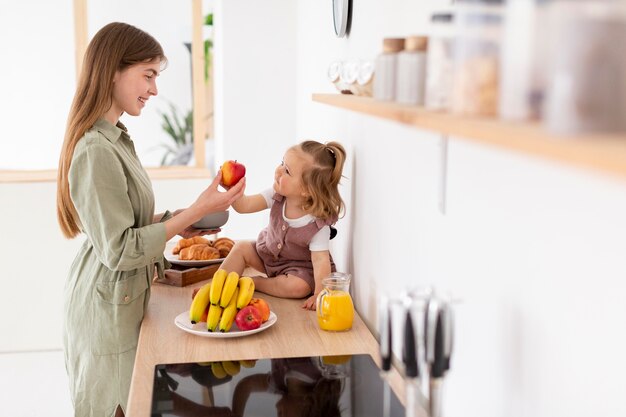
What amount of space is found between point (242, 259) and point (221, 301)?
437 mm

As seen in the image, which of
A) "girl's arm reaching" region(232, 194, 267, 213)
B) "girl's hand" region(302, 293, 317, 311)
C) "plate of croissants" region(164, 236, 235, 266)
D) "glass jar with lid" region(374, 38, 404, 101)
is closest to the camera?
"glass jar with lid" region(374, 38, 404, 101)

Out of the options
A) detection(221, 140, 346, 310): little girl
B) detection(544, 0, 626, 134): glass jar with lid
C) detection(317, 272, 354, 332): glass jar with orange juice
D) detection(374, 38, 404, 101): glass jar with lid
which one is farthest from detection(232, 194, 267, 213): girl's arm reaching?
detection(544, 0, 626, 134): glass jar with lid

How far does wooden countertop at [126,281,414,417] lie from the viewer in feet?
5.88

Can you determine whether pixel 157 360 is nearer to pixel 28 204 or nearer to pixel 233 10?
pixel 233 10

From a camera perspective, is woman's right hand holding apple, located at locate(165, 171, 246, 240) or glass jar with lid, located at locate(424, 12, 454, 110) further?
woman's right hand holding apple, located at locate(165, 171, 246, 240)

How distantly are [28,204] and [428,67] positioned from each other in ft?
11.2

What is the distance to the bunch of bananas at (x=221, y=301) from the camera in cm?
195

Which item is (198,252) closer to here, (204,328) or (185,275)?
(185,275)

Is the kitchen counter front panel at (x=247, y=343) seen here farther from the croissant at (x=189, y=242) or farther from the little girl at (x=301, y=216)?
the croissant at (x=189, y=242)

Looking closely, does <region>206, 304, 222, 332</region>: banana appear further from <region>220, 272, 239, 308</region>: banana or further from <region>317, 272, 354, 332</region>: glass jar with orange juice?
<region>317, 272, 354, 332</region>: glass jar with orange juice

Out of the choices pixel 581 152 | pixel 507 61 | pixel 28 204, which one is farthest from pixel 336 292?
pixel 28 204

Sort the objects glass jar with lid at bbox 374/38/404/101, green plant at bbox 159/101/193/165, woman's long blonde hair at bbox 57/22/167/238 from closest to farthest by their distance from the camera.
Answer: glass jar with lid at bbox 374/38/404/101 → woman's long blonde hair at bbox 57/22/167/238 → green plant at bbox 159/101/193/165

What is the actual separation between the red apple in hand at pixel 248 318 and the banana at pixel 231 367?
165 mm

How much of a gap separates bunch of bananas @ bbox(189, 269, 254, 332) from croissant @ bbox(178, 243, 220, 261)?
0.59 meters
